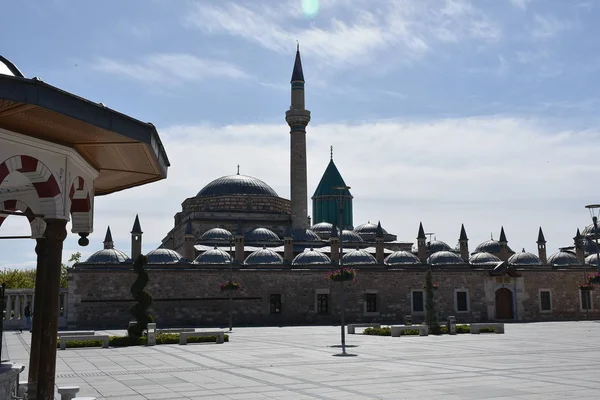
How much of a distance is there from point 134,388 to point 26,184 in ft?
15.9

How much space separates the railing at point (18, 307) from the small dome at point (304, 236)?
59.4 ft

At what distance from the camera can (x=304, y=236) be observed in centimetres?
4822

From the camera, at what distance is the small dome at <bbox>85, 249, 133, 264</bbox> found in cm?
3731

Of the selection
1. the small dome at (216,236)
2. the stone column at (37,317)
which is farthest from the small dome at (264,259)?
the stone column at (37,317)

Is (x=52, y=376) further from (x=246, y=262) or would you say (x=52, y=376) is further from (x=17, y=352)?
(x=246, y=262)

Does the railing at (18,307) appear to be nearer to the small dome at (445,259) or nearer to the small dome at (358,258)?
the small dome at (358,258)

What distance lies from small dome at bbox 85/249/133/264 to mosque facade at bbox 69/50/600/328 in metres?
0.07

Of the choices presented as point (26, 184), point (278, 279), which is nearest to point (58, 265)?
point (26, 184)

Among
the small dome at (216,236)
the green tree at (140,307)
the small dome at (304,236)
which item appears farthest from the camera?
the small dome at (304,236)

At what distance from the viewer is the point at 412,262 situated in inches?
1692

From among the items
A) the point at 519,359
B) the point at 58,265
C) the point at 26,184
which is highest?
the point at 26,184

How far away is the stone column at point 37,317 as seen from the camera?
7234 millimetres

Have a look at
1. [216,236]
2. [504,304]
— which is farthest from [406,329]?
[216,236]

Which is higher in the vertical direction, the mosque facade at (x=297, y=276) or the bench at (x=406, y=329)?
the mosque facade at (x=297, y=276)
